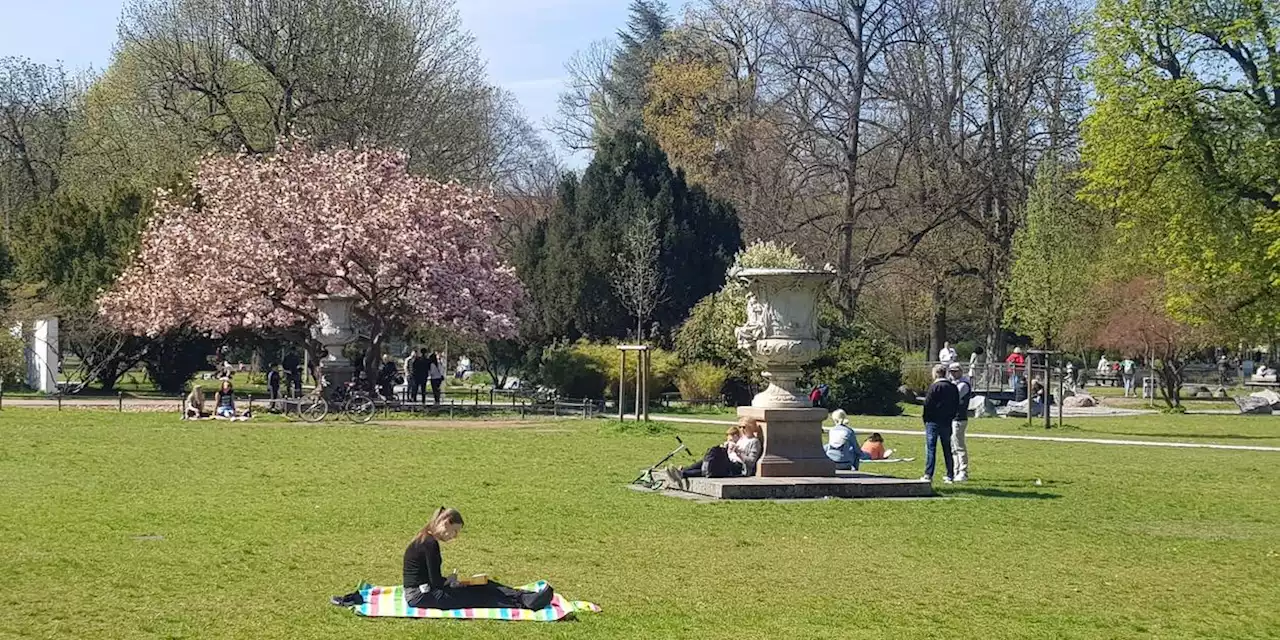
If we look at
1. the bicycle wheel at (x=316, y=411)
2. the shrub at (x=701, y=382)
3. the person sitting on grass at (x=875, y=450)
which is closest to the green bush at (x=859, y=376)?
the shrub at (x=701, y=382)

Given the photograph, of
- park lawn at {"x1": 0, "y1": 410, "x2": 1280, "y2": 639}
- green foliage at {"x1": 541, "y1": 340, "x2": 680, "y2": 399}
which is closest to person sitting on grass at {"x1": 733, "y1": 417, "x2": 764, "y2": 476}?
park lawn at {"x1": 0, "y1": 410, "x2": 1280, "y2": 639}

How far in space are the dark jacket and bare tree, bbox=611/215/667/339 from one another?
2539 centimetres

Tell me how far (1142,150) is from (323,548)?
2942 cm

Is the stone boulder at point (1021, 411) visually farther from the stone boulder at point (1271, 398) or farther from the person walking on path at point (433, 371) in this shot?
the person walking on path at point (433, 371)

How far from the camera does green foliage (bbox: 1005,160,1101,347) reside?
169ft

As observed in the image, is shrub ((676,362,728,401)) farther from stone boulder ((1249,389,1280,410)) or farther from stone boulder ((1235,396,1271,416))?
stone boulder ((1249,389,1280,410))

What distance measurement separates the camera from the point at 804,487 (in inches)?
731

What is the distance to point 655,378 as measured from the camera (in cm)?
4400

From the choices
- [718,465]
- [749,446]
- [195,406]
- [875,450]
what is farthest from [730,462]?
[195,406]

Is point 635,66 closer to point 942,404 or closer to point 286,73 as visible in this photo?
point 286,73

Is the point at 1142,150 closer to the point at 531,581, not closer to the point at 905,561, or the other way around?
the point at 905,561

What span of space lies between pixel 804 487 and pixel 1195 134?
22735 mm

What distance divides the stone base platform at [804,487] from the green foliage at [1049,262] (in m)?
33.7

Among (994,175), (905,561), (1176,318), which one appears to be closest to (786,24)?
(994,175)
